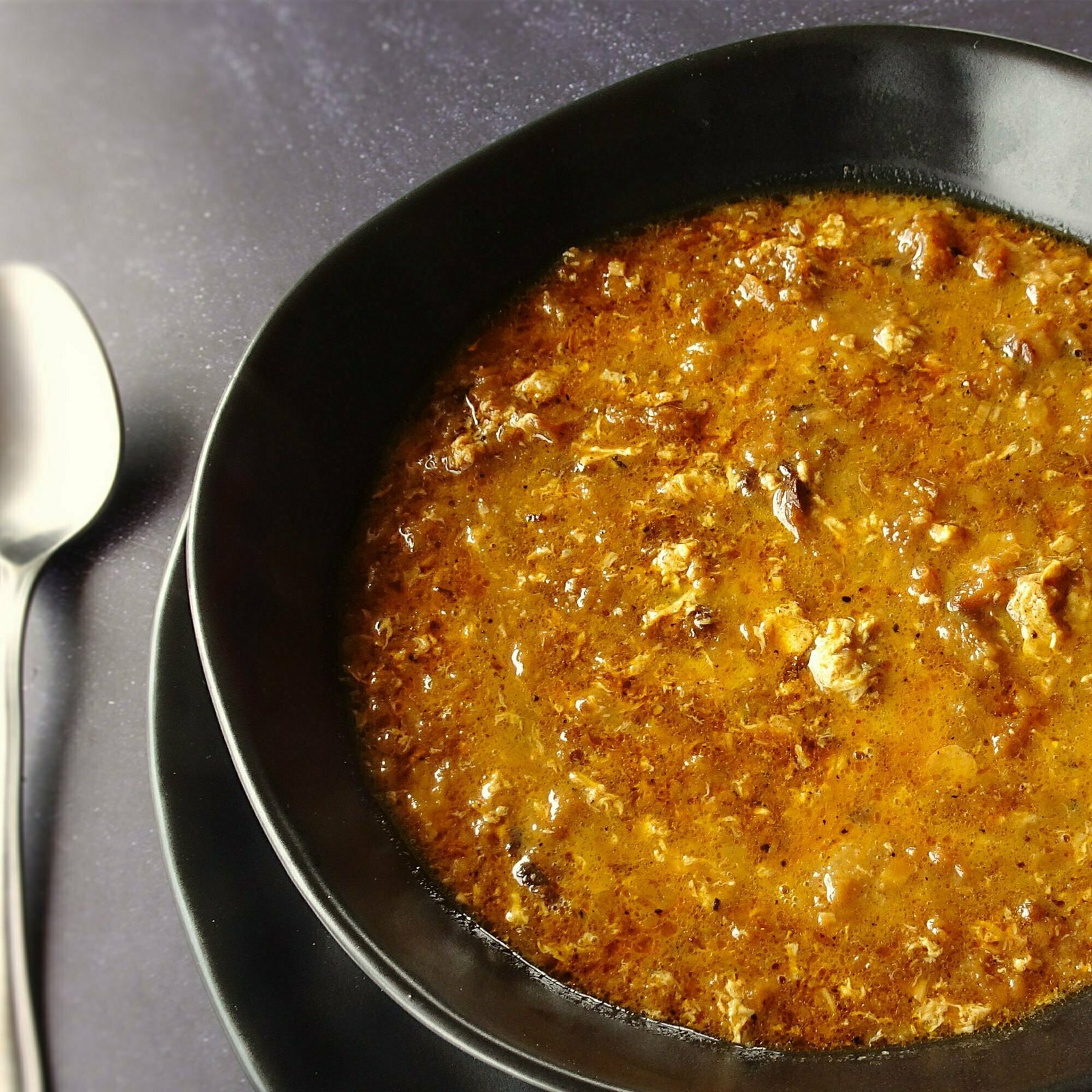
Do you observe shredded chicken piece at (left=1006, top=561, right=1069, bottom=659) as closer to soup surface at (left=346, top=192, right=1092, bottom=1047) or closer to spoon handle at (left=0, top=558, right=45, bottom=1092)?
soup surface at (left=346, top=192, right=1092, bottom=1047)

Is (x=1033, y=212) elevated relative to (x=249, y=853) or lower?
elevated

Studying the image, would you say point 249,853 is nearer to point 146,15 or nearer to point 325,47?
point 325,47

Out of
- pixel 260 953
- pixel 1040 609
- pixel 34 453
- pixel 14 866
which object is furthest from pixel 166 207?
pixel 1040 609

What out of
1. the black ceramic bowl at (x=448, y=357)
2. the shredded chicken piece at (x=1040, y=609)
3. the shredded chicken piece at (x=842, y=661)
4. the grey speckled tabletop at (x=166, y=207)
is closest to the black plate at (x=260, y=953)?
the black ceramic bowl at (x=448, y=357)

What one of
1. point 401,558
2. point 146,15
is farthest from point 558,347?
point 146,15

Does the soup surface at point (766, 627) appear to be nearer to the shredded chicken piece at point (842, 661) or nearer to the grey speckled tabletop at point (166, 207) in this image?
the shredded chicken piece at point (842, 661)

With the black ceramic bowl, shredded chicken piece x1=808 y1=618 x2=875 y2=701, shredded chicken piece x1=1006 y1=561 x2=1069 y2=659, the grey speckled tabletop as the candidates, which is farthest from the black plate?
shredded chicken piece x1=1006 y1=561 x2=1069 y2=659

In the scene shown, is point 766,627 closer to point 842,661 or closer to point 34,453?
point 842,661

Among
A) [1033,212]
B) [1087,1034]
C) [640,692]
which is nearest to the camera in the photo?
[1087,1034]
